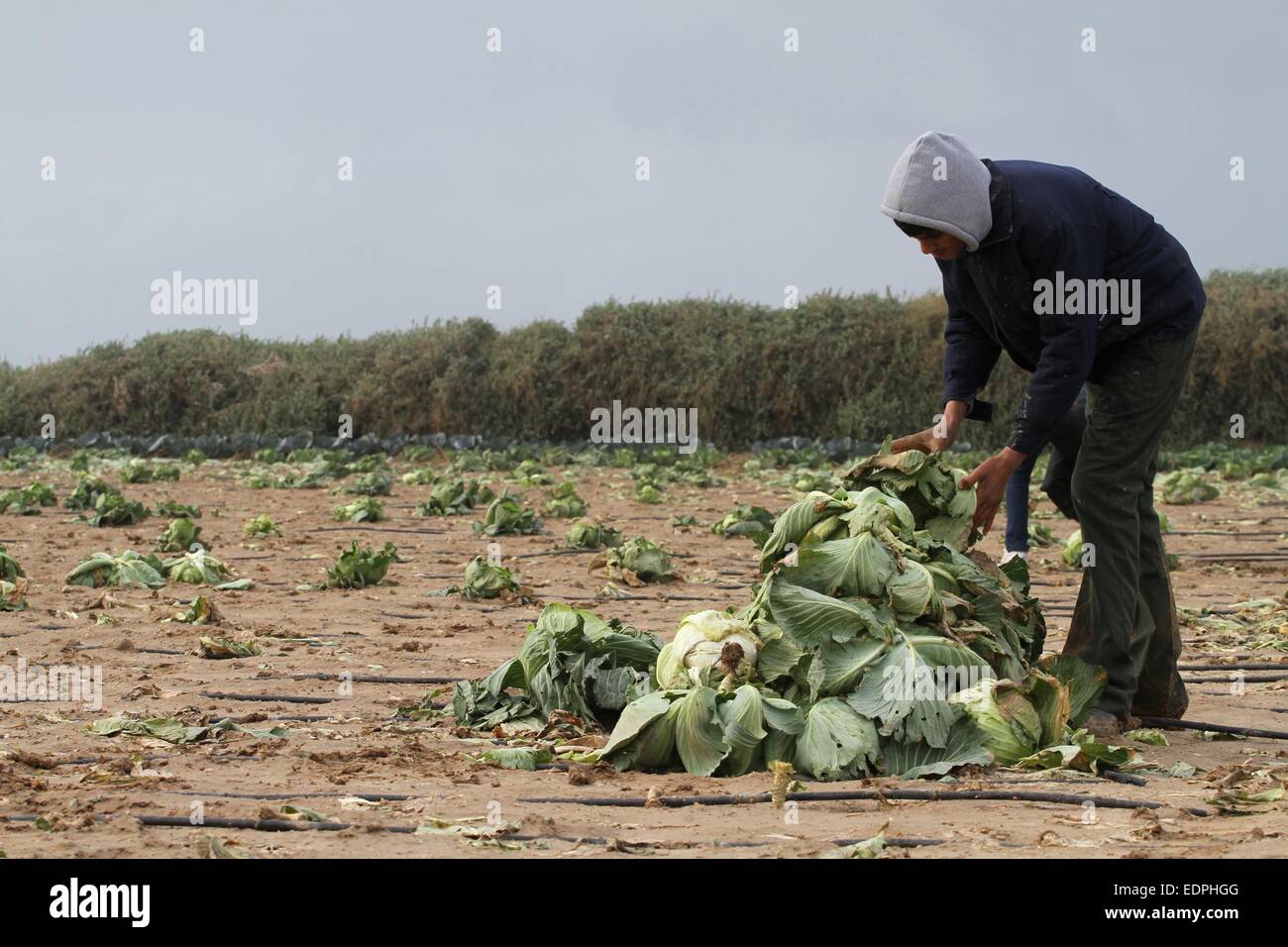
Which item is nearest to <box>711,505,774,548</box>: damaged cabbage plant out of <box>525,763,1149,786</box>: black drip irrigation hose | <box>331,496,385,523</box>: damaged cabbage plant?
<box>331,496,385,523</box>: damaged cabbage plant

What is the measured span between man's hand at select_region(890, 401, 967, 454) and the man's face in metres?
0.66

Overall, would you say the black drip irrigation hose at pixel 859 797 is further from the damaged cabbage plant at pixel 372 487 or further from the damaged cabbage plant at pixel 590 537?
the damaged cabbage plant at pixel 372 487

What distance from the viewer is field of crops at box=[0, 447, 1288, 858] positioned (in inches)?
149

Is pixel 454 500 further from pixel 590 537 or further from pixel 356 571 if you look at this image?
pixel 356 571

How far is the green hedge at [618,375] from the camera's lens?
2425 cm

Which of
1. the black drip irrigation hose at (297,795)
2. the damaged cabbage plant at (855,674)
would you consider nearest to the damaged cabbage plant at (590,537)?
the damaged cabbage plant at (855,674)

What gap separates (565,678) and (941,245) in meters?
2.18

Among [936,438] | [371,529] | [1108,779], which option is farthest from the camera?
[371,529]

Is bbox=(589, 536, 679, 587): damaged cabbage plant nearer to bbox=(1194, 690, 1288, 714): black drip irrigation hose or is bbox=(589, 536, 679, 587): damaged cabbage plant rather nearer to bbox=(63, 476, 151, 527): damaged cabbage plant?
bbox=(1194, 690, 1288, 714): black drip irrigation hose

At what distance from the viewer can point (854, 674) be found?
458 cm

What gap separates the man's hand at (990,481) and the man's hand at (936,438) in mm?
170

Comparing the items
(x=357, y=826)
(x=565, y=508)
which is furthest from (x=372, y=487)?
(x=357, y=826)
